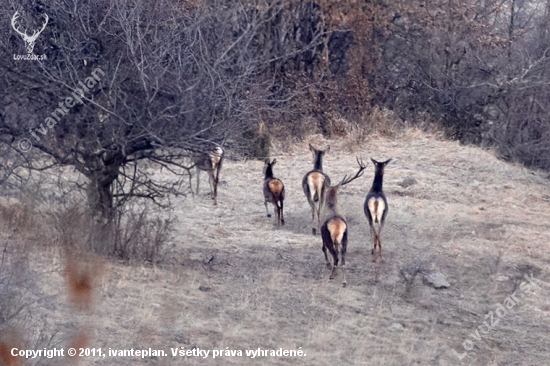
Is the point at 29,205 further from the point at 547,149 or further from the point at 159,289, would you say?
the point at 547,149

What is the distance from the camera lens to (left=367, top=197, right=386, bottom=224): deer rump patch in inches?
423

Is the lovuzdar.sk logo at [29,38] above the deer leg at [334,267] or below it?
above

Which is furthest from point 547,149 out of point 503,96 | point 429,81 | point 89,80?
point 89,80

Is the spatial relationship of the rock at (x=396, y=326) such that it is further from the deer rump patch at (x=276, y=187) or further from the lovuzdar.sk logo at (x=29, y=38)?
the lovuzdar.sk logo at (x=29, y=38)

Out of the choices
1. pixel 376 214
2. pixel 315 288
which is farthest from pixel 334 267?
pixel 376 214

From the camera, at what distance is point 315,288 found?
9.39 meters

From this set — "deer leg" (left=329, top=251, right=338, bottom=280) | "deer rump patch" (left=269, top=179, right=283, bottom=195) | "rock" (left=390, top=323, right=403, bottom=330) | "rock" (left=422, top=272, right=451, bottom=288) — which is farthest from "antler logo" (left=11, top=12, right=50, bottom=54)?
"rock" (left=422, top=272, right=451, bottom=288)

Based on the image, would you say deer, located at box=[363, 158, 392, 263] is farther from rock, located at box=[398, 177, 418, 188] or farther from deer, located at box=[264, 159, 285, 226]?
rock, located at box=[398, 177, 418, 188]

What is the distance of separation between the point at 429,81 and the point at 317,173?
1060 cm

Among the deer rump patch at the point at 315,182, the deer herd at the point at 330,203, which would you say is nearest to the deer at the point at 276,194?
the deer herd at the point at 330,203

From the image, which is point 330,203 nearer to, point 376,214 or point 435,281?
point 376,214

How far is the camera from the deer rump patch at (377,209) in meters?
10.7

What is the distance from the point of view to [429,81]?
21859mm

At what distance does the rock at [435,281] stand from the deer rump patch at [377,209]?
111cm
